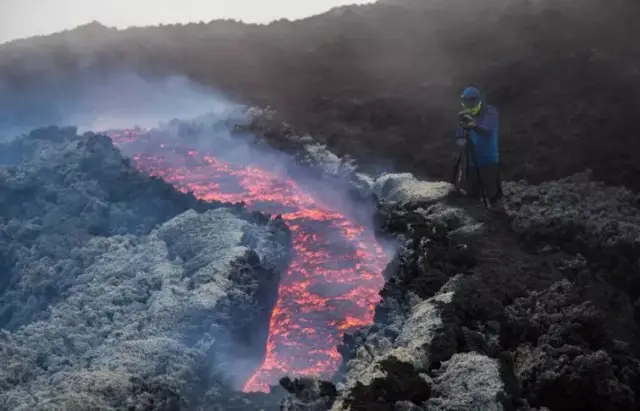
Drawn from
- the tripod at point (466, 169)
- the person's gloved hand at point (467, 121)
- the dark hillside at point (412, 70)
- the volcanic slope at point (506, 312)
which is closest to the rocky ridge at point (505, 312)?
the volcanic slope at point (506, 312)

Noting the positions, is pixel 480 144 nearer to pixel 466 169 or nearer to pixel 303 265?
pixel 466 169

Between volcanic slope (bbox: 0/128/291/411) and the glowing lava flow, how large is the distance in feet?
0.66

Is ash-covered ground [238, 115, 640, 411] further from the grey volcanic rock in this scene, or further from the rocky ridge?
the grey volcanic rock

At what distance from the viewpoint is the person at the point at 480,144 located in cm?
625

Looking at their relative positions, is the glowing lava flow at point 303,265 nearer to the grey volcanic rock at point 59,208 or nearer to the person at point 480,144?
the grey volcanic rock at point 59,208

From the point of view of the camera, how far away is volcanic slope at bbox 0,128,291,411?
453cm

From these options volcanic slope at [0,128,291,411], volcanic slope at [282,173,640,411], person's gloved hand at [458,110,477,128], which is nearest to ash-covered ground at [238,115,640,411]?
volcanic slope at [282,173,640,411]

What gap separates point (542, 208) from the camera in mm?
6137

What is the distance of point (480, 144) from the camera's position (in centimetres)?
640

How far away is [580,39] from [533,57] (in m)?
1.35

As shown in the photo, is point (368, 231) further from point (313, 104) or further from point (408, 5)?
point (408, 5)

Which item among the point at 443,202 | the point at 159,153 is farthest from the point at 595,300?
the point at 159,153

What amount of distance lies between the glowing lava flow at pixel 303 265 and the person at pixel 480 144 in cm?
131

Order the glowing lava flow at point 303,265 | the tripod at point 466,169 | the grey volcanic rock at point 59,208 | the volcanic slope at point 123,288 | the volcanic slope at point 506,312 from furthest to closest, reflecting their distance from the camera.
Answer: the tripod at point 466,169
the grey volcanic rock at point 59,208
the glowing lava flow at point 303,265
the volcanic slope at point 123,288
the volcanic slope at point 506,312
